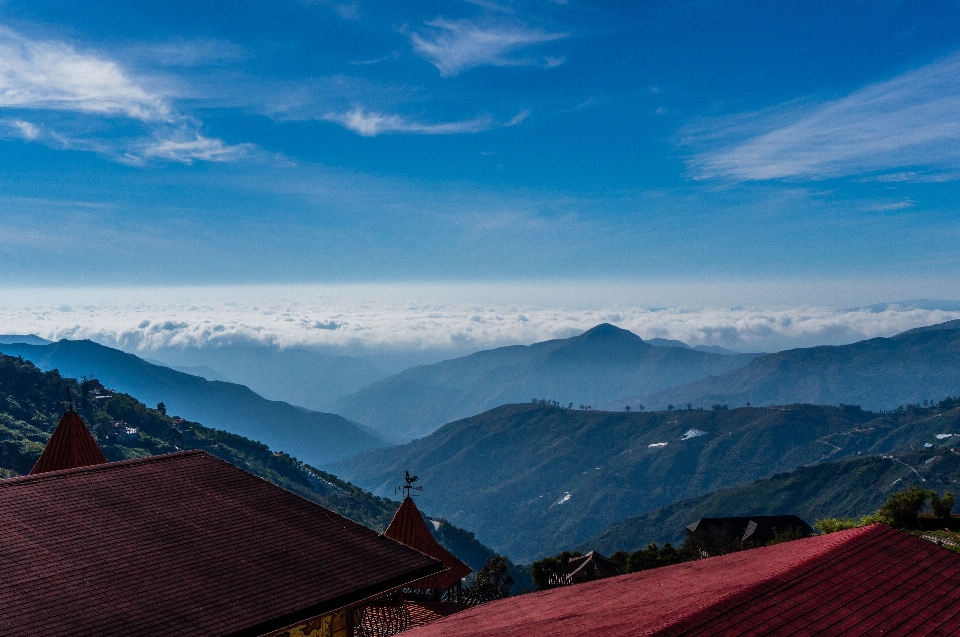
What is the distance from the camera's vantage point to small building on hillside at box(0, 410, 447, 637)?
9.25 metres

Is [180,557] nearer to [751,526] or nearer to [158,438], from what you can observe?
[751,526]

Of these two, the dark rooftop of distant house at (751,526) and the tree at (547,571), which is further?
the dark rooftop of distant house at (751,526)

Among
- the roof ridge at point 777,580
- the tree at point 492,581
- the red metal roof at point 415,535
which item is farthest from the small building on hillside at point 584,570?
the roof ridge at point 777,580

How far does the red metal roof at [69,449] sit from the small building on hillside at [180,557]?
1590 centimetres

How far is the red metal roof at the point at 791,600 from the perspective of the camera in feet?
22.7

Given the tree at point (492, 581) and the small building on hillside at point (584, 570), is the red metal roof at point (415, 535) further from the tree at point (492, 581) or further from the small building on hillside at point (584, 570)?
the tree at point (492, 581)

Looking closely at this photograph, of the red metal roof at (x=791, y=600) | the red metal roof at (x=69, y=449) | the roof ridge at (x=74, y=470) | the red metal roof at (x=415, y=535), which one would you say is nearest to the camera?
the red metal roof at (x=791, y=600)

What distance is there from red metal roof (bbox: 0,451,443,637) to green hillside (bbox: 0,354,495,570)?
126 metres

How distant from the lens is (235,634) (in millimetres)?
9547

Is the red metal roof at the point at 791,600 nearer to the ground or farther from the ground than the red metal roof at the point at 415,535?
farther from the ground

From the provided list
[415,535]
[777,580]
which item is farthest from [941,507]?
[777,580]

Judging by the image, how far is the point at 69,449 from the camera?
86.4 feet

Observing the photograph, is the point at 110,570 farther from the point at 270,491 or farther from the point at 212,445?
the point at 212,445

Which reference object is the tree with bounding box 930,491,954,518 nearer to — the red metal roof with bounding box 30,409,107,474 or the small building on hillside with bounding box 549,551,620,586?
the small building on hillside with bounding box 549,551,620,586
